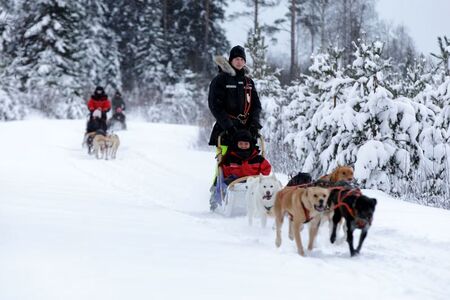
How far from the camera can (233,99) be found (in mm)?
6840

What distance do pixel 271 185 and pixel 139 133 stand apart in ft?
45.5

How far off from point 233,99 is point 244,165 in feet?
2.80

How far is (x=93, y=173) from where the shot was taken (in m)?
10.3

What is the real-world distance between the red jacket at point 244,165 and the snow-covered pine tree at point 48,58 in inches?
825

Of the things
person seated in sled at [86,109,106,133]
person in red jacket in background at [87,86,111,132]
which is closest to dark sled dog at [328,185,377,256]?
person seated in sled at [86,109,106,133]

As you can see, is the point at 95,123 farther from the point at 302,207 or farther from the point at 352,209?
the point at 352,209

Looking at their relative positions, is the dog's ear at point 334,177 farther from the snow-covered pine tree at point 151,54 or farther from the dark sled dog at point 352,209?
the snow-covered pine tree at point 151,54

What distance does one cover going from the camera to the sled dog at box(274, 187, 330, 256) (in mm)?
4355

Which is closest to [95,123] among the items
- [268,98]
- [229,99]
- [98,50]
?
[268,98]

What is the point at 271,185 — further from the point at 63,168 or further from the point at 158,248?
the point at 63,168

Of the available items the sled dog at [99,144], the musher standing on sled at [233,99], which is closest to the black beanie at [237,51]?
the musher standing on sled at [233,99]

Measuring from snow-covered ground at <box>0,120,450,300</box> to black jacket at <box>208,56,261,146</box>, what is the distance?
123cm

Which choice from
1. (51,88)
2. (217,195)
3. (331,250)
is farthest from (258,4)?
(331,250)

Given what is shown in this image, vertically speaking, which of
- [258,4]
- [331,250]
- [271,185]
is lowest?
[331,250]
